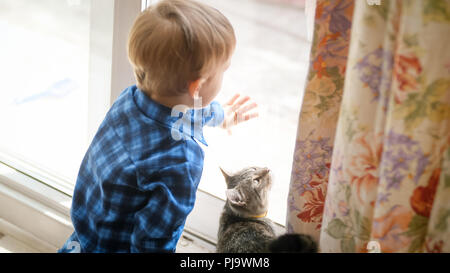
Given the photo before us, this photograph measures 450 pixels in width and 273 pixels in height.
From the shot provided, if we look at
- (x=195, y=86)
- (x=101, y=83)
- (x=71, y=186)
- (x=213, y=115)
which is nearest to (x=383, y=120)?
(x=195, y=86)

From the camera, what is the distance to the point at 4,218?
1.45 metres

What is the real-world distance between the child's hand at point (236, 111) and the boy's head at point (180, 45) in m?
0.23

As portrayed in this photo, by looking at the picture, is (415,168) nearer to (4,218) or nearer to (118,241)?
(118,241)

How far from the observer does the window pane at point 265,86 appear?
107cm

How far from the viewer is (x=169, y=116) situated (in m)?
0.90

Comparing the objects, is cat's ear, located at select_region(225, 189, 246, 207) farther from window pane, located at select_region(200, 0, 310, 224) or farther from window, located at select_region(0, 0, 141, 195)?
window, located at select_region(0, 0, 141, 195)

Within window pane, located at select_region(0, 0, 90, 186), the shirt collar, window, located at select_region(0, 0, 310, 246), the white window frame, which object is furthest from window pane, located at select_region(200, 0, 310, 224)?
window pane, located at select_region(0, 0, 90, 186)

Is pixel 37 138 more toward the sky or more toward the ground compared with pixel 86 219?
more toward the sky

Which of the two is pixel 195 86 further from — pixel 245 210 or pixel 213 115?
pixel 245 210

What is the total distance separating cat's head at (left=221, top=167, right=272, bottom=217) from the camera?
105 cm

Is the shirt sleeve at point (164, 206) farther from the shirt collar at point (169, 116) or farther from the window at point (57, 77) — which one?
the window at point (57, 77)

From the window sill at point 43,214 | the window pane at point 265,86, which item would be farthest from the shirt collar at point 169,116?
the window sill at point 43,214

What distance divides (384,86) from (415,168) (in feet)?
0.42
